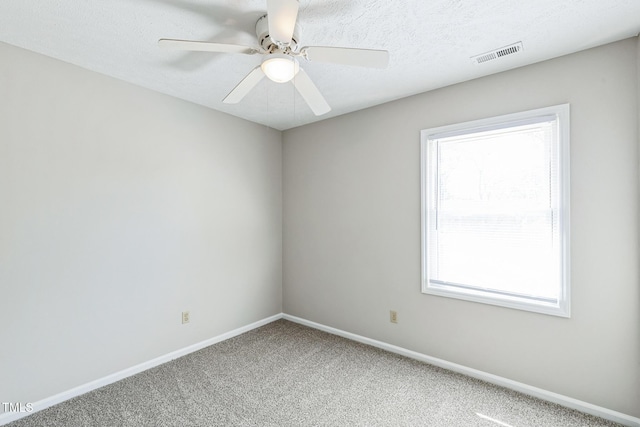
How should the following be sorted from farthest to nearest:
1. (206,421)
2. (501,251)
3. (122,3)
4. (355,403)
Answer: (501,251) < (355,403) < (206,421) < (122,3)

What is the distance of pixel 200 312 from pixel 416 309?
6.78ft

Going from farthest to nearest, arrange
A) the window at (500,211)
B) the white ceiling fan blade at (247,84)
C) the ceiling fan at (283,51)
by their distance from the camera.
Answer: the window at (500,211) → the white ceiling fan blade at (247,84) → the ceiling fan at (283,51)

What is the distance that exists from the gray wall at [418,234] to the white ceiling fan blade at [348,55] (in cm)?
128

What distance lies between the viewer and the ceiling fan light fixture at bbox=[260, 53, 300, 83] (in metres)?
1.61

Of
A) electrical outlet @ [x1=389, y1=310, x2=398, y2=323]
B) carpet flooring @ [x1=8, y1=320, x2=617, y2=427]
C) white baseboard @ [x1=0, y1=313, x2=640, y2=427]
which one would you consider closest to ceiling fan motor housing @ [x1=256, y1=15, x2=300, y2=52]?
carpet flooring @ [x1=8, y1=320, x2=617, y2=427]

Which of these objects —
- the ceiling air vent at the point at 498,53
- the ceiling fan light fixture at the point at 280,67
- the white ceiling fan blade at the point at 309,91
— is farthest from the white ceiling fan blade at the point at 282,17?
the ceiling air vent at the point at 498,53

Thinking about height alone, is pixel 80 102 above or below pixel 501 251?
above

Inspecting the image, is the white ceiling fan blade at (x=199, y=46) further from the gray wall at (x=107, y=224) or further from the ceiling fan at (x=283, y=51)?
the gray wall at (x=107, y=224)

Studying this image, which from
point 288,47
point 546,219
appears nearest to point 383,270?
point 546,219

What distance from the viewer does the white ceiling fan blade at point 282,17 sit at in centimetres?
128

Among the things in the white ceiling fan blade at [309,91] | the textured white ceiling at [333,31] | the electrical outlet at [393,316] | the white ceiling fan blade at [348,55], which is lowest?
the electrical outlet at [393,316]

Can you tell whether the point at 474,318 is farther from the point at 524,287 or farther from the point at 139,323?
the point at 139,323

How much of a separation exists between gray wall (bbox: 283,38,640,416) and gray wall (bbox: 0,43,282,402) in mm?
879

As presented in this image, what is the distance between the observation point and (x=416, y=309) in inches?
110
